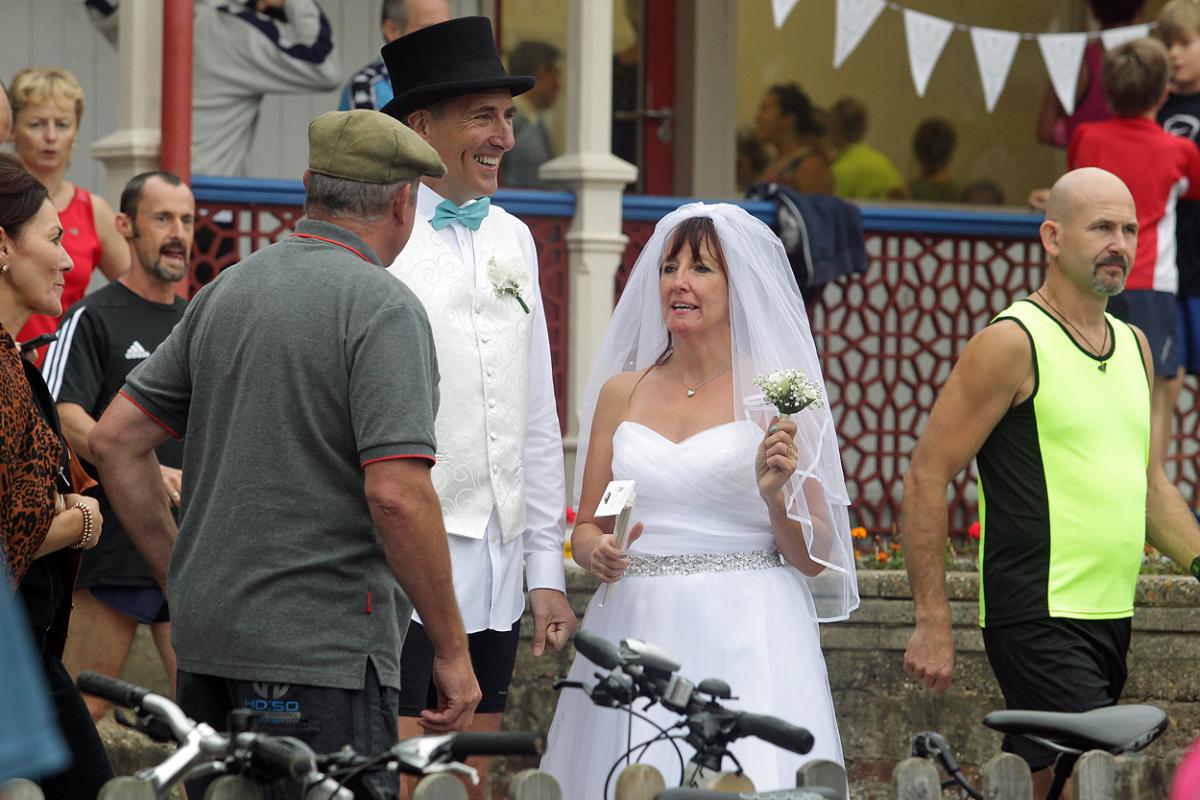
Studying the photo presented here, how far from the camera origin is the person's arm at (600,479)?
523 centimetres

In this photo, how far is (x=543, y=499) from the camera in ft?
17.3

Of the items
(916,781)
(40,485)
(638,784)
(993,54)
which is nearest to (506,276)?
(40,485)

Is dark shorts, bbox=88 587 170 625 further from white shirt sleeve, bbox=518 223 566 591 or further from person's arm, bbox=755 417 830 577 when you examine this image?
person's arm, bbox=755 417 830 577

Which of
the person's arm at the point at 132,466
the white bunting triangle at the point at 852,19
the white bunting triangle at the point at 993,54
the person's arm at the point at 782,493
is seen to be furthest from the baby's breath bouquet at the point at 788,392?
the white bunting triangle at the point at 993,54

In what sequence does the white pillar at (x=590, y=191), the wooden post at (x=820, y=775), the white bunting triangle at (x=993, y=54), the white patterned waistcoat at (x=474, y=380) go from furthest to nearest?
the white bunting triangle at (x=993, y=54), the white pillar at (x=590, y=191), the white patterned waistcoat at (x=474, y=380), the wooden post at (x=820, y=775)

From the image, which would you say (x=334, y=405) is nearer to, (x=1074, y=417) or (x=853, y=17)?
(x=1074, y=417)

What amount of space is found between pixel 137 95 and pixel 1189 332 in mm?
4878

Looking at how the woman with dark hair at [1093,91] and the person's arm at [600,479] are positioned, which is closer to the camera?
the person's arm at [600,479]

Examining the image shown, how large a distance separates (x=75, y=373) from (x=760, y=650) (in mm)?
2477

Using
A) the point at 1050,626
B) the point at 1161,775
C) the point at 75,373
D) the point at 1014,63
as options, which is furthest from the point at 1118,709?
the point at 1014,63

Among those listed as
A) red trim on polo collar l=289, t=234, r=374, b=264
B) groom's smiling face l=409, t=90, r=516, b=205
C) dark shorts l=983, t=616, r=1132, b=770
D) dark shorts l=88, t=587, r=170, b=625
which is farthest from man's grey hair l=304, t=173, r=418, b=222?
dark shorts l=88, t=587, r=170, b=625

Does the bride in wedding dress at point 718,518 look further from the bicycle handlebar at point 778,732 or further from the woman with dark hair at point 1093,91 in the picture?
the woman with dark hair at point 1093,91

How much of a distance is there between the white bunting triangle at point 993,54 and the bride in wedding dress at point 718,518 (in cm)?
404

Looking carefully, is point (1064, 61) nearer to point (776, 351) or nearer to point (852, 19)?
point (852, 19)
